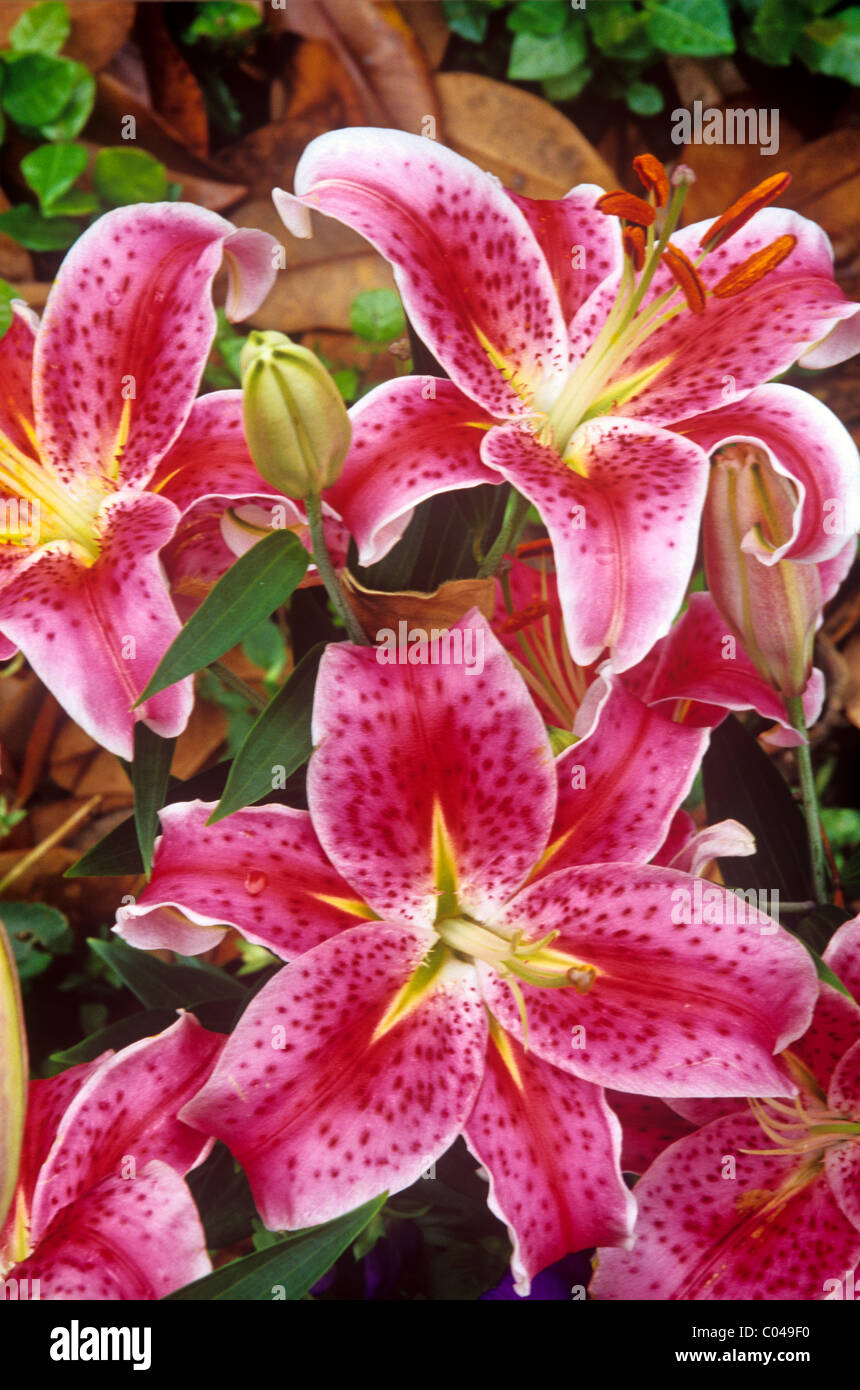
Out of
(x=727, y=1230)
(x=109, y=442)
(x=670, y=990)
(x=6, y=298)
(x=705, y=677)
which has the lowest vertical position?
(x=727, y=1230)

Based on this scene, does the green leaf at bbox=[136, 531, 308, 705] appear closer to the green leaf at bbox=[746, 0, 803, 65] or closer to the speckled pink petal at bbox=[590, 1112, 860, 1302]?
the speckled pink petal at bbox=[590, 1112, 860, 1302]

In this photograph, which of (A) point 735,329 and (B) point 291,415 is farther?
(A) point 735,329

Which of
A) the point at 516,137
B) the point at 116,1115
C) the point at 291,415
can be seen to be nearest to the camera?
A: the point at 291,415

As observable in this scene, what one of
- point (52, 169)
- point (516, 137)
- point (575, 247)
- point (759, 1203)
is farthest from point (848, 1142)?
point (52, 169)

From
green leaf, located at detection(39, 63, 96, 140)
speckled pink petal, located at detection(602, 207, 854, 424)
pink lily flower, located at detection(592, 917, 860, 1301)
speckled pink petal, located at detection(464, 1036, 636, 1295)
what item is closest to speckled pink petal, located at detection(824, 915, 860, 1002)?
pink lily flower, located at detection(592, 917, 860, 1301)

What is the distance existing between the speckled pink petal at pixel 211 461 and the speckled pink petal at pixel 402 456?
0.04m

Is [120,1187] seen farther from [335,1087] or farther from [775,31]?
[775,31]

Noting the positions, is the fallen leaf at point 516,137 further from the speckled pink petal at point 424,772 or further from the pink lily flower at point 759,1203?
the pink lily flower at point 759,1203

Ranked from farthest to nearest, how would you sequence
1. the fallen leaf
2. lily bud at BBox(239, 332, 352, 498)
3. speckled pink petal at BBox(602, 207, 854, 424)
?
1. the fallen leaf
2. speckled pink petal at BBox(602, 207, 854, 424)
3. lily bud at BBox(239, 332, 352, 498)

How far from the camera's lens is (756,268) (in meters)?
0.44

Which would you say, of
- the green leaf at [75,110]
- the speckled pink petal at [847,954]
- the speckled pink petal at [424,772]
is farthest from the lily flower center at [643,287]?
the green leaf at [75,110]

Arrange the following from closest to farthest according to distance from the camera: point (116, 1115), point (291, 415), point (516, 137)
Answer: point (291, 415) < point (116, 1115) < point (516, 137)

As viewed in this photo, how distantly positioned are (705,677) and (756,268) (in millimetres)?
164

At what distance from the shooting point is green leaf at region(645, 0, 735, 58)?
0.60 meters
